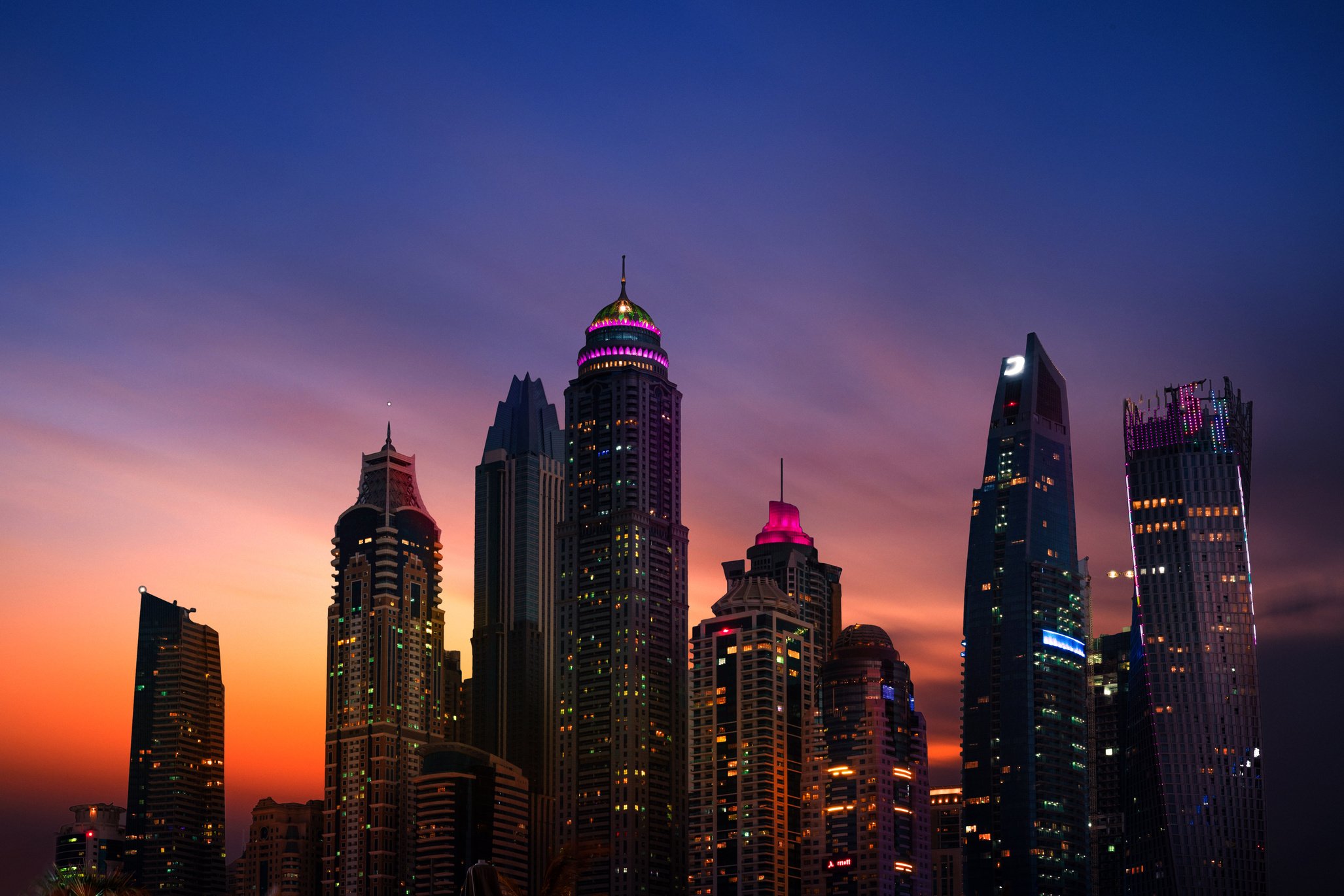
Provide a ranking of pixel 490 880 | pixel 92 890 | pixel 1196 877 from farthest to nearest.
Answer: pixel 1196 877, pixel 490 880, pixel 92 890

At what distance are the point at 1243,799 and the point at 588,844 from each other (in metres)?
179

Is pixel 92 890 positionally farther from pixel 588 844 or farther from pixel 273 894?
pixel 588 844

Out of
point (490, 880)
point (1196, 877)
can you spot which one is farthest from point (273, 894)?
point (1196, 877)

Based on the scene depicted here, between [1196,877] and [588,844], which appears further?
[1196,877]

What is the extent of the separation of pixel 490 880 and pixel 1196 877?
176275 millimetres

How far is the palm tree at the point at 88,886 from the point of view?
30.4 meters

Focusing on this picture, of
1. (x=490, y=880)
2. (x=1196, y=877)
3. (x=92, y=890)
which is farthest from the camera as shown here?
(x=1196, y=877)

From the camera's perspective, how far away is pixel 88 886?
30750 mm

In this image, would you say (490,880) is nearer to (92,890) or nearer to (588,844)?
(588,844)

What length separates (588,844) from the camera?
34.8 m

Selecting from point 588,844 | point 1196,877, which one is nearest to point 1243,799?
point 1196,877

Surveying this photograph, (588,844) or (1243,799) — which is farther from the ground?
(1243,799)

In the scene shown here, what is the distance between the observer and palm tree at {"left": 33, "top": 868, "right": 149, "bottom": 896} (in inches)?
1198

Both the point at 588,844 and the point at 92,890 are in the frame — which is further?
the point at 588,844
